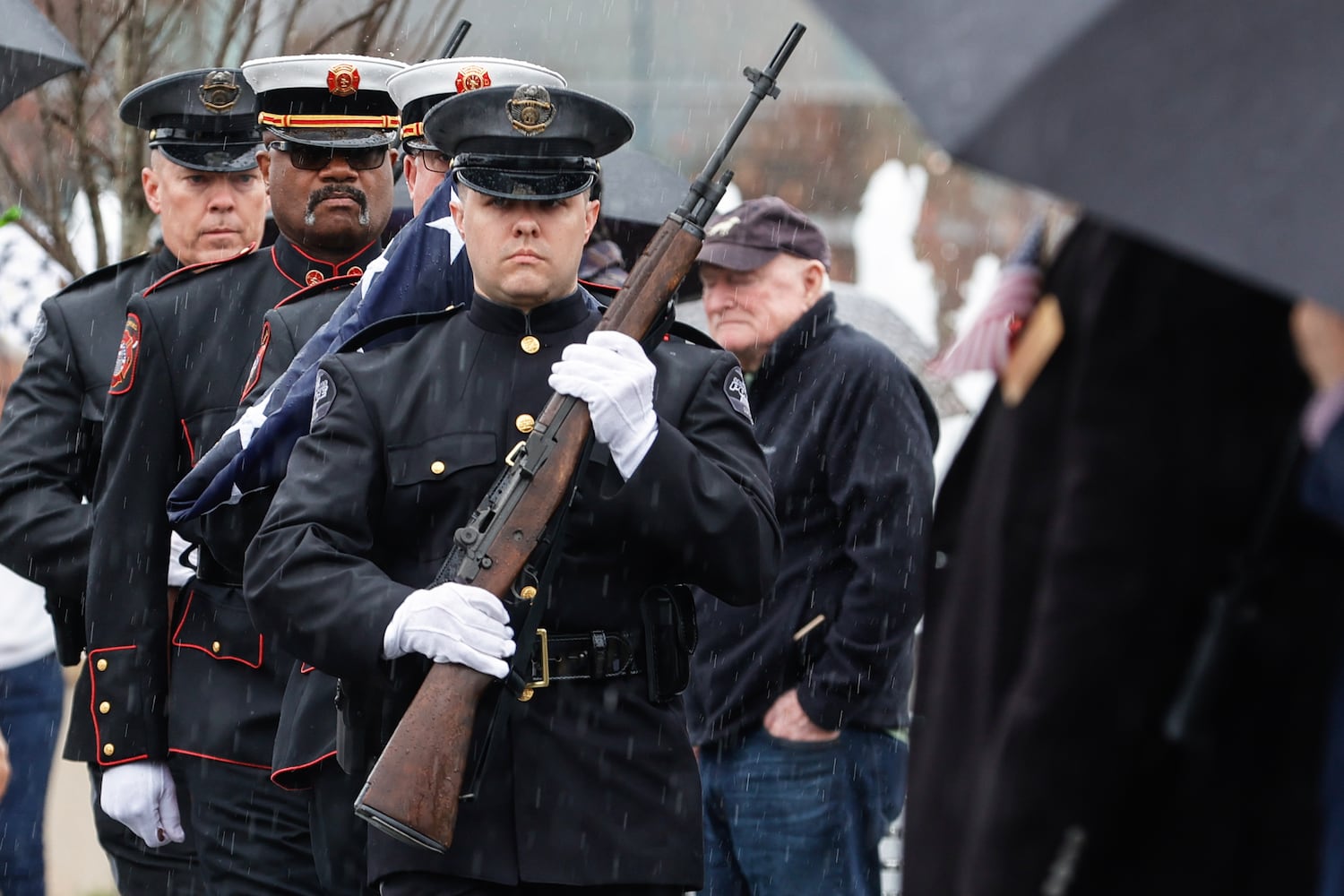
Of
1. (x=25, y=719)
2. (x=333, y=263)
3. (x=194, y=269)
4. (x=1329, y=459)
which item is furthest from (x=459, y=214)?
(x=25, y=719)

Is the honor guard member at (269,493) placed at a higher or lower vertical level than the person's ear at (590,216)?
lower

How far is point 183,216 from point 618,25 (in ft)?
32.5

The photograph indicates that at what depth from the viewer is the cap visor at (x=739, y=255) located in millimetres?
5820

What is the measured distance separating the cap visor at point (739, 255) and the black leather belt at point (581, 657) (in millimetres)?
2024

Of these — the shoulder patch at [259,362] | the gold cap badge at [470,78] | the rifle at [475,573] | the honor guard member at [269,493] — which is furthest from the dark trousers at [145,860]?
the gold cap badge at [470,78]

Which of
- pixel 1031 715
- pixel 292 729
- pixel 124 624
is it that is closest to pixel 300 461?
pixel 292 729

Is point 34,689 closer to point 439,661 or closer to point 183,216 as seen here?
point 183,216

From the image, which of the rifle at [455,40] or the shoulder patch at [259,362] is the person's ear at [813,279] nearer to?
the rifle at [455,40]

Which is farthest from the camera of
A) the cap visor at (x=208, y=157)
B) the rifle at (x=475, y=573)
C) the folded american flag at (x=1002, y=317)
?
the cap visor at (x=208, y=157)

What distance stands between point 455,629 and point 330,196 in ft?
5.96

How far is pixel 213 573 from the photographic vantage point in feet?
16.6

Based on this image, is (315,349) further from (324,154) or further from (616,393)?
(616,393)

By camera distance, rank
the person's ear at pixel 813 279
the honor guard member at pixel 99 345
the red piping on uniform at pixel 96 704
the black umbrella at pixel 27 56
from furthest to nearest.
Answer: the person's ear at pixel 813 279, the honor guard member at pixel 99 345, the red piping on uniform at pixel 96 704, the black umbrella at pixel 27 56

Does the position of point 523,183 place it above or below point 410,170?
above
